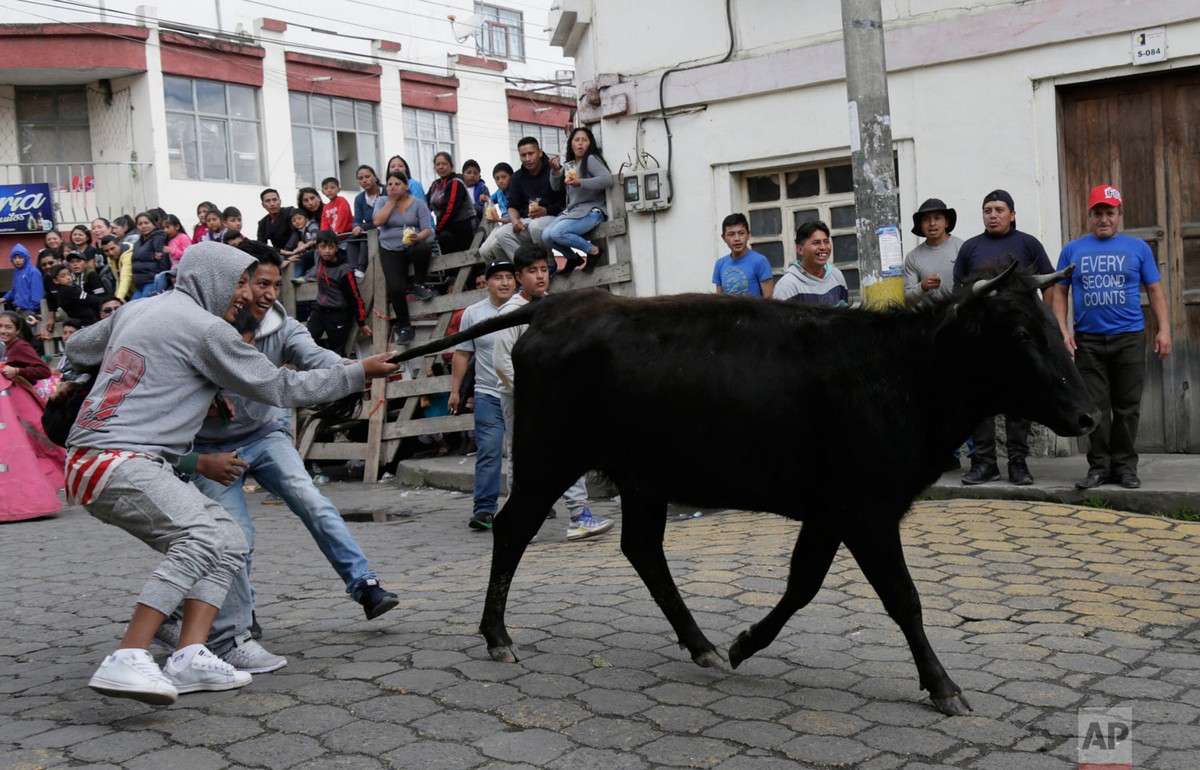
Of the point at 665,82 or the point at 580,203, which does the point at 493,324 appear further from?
the point at 665,82

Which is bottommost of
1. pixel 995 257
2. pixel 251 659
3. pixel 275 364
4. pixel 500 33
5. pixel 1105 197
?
pixel 251 659

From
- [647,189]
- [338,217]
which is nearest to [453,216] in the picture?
[338,217]

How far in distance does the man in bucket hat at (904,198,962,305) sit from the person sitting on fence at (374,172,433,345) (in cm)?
540

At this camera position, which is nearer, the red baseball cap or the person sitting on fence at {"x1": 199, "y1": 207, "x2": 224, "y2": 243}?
the red baseball cap

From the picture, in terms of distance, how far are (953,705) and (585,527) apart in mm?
4320

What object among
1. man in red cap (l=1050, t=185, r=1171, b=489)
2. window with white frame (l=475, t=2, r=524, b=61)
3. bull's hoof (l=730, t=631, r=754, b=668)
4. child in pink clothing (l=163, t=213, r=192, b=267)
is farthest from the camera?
window with white frame (l=475, t=2, r=524, b=61)

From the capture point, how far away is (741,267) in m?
9.70

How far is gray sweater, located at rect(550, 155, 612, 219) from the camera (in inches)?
464

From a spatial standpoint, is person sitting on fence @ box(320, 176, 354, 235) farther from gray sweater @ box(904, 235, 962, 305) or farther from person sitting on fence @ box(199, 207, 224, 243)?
gray sweater @ box(904, 235, 962, 305)

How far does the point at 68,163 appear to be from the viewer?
1083 inches

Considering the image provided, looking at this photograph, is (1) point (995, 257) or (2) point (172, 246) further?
(2) point (172, 246)

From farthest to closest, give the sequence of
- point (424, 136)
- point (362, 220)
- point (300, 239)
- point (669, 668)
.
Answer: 1. point (424, 136)
2. point (300, 239)
3. point (362, 220)
4. point (669, 668)

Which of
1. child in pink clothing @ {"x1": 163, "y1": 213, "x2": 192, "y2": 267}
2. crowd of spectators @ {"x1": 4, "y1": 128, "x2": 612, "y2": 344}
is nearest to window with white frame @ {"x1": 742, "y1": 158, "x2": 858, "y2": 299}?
crowd of spectators @ {"x1": 4, "y1": 128, "x2": 612, "y2": 344}

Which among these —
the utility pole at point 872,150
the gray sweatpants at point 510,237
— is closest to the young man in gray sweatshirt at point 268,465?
the utility pole at point 872,150
